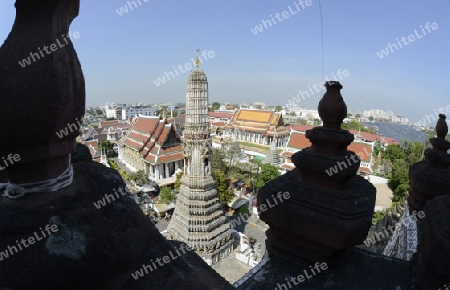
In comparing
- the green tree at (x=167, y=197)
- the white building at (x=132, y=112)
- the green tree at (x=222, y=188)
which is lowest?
the white building at (x=132, y=112)

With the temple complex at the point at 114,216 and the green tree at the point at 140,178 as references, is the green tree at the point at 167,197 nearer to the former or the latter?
the green tree at the point at 140,178

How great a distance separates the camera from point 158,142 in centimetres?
2480

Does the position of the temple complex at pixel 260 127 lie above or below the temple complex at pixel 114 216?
below

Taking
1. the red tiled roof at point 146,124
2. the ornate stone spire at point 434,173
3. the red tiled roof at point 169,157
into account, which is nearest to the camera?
the ornate stone spire at point 434,173

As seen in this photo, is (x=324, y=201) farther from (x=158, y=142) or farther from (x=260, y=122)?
(x=260, y=122)

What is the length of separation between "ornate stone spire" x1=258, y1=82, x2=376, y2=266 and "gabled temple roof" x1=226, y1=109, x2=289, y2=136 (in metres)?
33.1

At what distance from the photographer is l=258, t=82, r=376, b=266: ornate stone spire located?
7.18 feet

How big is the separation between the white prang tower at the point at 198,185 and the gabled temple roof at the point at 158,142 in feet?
34.3

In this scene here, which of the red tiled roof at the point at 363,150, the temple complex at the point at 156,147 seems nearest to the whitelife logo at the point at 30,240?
the temple complex at the point at 156,147

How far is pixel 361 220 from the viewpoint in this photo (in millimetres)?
2156

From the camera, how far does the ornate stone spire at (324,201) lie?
2.19 meters

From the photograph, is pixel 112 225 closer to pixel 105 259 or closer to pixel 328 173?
pixel 105 259

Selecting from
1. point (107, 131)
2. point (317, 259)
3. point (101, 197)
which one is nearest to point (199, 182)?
point (317, 259)

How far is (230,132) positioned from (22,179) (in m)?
41.7
